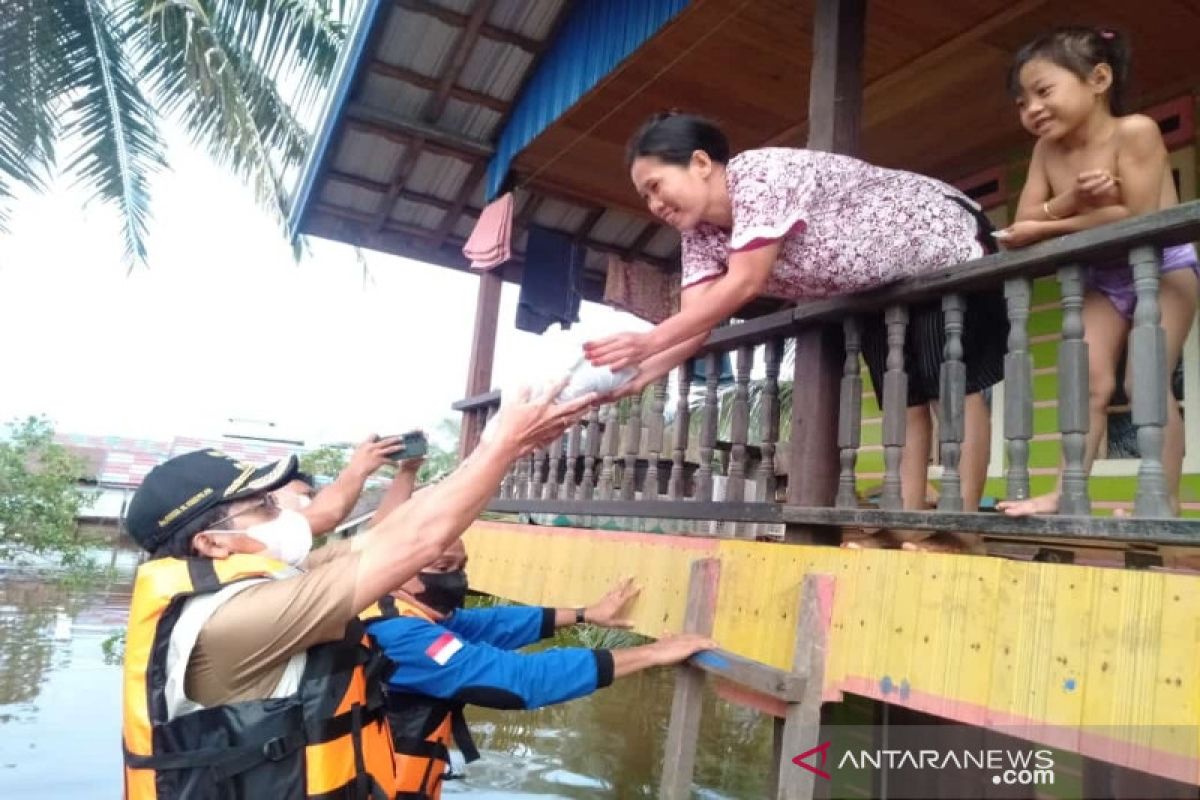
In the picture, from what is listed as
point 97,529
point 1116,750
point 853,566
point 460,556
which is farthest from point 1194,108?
point 97,529

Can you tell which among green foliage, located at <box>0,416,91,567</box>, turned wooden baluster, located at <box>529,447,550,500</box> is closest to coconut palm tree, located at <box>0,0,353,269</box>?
green foliage, located at <box>0,416,91,567</box>

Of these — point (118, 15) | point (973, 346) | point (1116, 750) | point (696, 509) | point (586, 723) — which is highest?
point (118, 15)

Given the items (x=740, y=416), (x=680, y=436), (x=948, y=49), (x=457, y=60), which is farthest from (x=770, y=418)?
(x=457, y=60)

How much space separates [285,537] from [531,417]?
2.25ft

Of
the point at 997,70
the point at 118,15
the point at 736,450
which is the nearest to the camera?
the point at 736,450

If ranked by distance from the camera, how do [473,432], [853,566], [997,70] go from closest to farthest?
[853,566] → [997,70] → [473,432]

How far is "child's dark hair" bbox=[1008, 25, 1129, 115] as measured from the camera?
7.21 ft

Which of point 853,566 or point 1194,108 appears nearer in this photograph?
point 853,566

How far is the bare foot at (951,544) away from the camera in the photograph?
237 cm

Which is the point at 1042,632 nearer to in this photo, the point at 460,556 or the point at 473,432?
the point at 460,556

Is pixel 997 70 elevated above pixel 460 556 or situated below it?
above

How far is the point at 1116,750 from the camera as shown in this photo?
5.70ft

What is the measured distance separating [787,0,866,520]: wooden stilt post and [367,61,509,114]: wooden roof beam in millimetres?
3379

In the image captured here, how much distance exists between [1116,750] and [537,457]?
137 inches
